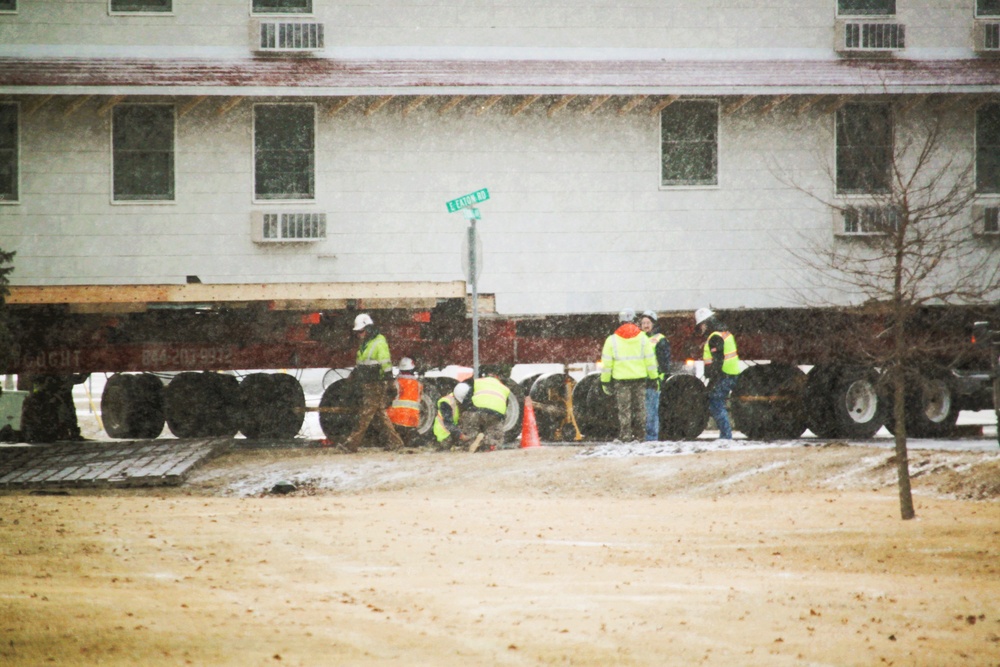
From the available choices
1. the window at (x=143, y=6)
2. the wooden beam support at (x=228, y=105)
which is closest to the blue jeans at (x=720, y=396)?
the wooden beam support at (x=228, y=105)

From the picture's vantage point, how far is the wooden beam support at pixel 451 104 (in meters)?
19.4

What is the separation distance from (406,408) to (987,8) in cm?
1088

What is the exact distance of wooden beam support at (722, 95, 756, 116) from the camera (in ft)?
65.7

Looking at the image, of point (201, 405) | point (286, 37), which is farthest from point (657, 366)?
point (286, 37)

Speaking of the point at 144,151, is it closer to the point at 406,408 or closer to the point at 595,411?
the point at 406,408

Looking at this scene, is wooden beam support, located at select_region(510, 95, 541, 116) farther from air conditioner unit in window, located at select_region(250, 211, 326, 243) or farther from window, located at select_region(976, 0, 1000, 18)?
window, located at select_region(976, 0, 1000, 18)

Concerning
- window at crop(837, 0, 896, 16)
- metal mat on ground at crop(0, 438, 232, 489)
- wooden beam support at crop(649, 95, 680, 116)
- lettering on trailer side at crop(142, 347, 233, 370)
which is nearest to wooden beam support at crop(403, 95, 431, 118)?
wooden beam support at crop(649, 95, 680, 116)

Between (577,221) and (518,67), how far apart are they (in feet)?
8.03

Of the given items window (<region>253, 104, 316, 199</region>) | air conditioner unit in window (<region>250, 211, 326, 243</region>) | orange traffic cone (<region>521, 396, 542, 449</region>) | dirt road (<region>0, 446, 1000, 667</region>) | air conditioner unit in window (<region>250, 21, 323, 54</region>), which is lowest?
dirt road (<region>0, 446, 1000, 667</region>)

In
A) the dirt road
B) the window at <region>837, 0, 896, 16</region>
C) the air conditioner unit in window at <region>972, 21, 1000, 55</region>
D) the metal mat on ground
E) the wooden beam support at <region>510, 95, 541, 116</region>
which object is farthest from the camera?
the window at <region>837, 0, 896, 16</region>

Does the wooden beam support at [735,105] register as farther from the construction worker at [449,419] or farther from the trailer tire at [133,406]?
the trailer tire at [133,406]

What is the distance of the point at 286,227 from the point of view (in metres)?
19.6

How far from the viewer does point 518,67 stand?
19.5 meters

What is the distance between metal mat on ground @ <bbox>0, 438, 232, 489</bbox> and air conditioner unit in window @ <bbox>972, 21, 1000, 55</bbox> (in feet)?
41.4
